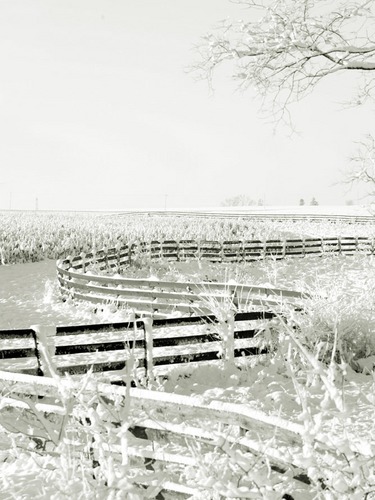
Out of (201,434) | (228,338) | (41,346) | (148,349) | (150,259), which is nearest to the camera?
(201,434)

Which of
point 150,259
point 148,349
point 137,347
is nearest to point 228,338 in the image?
point 148,349

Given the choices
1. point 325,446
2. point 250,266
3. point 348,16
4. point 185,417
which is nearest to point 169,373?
point 185,417

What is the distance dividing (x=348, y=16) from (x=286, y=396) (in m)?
8.47

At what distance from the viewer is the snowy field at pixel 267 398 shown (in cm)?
325

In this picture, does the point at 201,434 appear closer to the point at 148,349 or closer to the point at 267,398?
the point at 267,398

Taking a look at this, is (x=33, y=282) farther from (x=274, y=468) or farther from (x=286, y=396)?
(x=274, y=468)

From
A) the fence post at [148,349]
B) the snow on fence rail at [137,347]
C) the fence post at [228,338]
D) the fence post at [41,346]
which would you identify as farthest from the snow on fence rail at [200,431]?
the fence post at [228,338]

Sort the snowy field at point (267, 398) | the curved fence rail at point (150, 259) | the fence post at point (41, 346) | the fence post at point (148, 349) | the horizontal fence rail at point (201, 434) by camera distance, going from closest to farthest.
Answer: the snowy field at point (267, 398)
the horizontal fence rail at point (201, 434)
the fence post at point (41, 346)
the fence post at point (148, 349)
the curved fence rail at point (150, 259)

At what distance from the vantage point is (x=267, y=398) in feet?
26.1

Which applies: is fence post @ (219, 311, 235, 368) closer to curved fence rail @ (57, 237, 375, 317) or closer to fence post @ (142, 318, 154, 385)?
fence post @ (142, 318, 154, 385)

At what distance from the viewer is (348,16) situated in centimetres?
1198

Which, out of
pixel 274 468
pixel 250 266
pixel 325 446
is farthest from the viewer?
pixel 250 266

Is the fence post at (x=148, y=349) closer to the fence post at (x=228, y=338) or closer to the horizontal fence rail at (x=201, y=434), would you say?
the fence post at (x=228, y=338)

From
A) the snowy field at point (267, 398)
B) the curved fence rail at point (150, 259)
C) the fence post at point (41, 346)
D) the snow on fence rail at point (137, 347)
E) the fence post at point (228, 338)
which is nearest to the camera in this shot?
the snowy field at point (267, 398)
